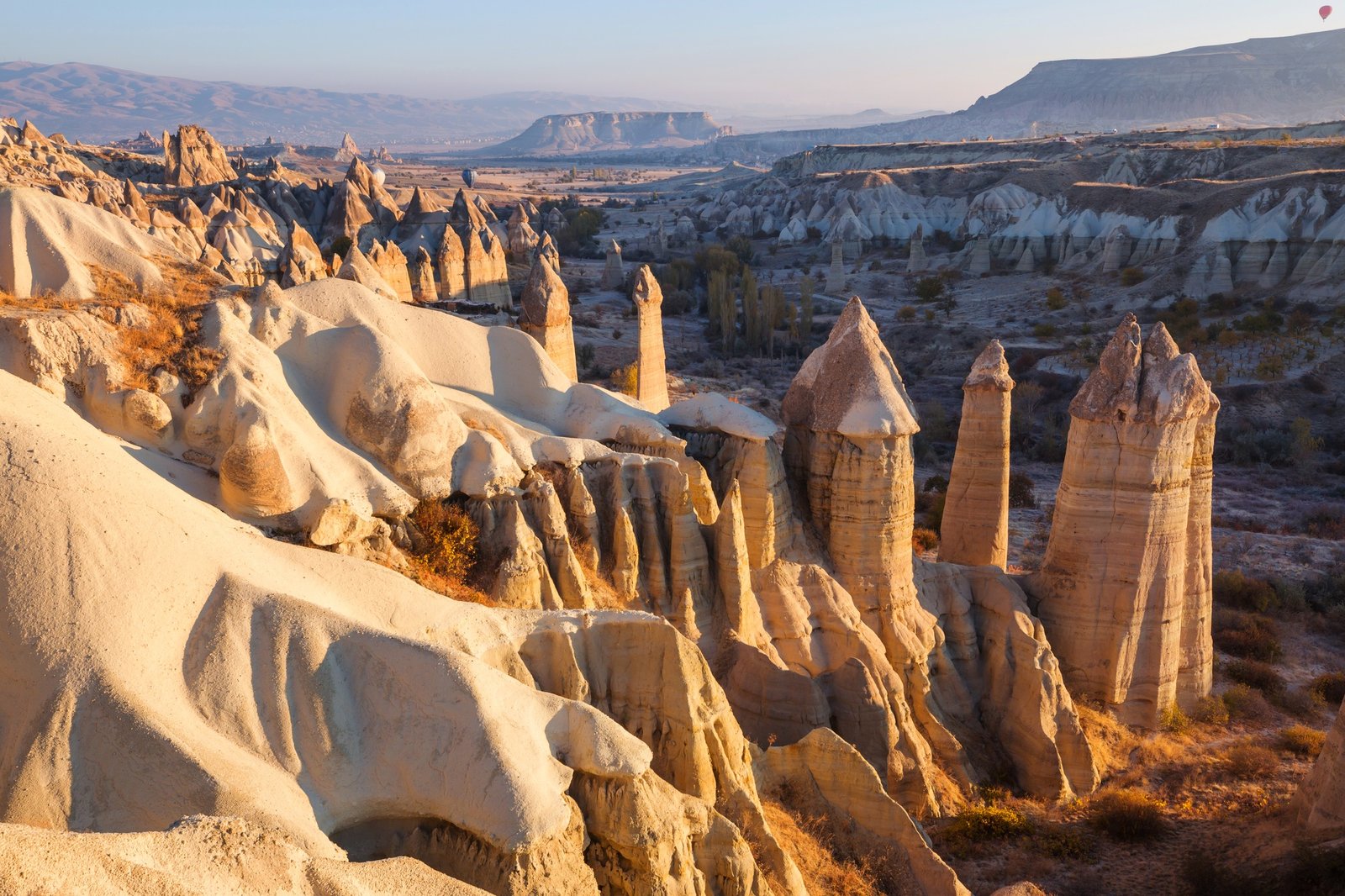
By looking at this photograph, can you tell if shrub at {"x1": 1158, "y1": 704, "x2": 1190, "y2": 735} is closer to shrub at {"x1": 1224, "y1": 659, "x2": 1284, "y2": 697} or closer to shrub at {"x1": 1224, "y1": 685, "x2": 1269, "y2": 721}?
shrub at {"x1": 1224, "y1": 685, "x2": 1269, "y2": 721}

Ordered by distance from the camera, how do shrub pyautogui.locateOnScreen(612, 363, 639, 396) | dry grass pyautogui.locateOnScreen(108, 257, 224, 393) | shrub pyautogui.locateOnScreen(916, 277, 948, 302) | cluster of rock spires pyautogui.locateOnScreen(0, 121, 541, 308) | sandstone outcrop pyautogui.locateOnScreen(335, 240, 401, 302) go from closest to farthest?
dry grass pyautogui.locateOnScreen(108, 257, 224, 393) → sandstone outcrop pyautogui.locateOnScreen(335, 240, 401, 302) → shrub pyautogui.locateOnScreen(612, 363, 639, 396) → cluster of rock spires pyautogui.locateOnScreen(0, 121, 541, 308) → shrub pyautogui.locateOnScreen(916, 277, 948, 302)

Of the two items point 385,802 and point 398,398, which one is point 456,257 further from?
point 385,802

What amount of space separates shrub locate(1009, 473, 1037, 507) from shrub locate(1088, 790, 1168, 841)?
49.9 feet

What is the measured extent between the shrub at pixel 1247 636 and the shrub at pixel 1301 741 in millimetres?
3422

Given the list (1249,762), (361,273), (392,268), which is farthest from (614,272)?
(1249,762)

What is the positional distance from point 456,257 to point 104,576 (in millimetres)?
33011

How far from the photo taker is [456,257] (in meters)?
39.0

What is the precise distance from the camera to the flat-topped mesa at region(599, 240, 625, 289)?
61.7m

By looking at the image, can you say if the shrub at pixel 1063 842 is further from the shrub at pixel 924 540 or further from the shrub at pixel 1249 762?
the shrub at pixel 924 540

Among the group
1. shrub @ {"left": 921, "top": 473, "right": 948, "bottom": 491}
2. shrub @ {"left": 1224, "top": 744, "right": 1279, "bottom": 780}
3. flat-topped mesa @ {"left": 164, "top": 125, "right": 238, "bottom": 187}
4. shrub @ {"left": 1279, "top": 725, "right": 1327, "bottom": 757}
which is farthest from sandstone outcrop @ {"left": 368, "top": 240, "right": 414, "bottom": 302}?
flat-topped mesa @ {"left": 164, "top": 125, "right": 238, "bottom": 187}

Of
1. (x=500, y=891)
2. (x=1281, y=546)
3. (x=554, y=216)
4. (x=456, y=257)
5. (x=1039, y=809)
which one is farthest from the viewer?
(x=554, y=216)

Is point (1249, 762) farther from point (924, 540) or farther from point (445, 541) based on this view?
point (445, 541)

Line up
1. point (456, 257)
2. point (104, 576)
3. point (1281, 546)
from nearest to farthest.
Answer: point (104, 576) < point (1281, 546) < point (456, 257)

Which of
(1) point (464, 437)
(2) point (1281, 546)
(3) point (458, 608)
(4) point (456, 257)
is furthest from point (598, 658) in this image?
(4) point (456, 257)
